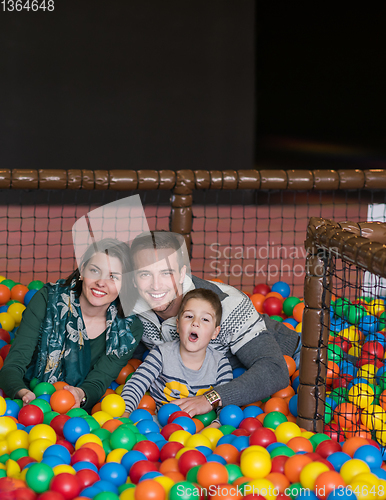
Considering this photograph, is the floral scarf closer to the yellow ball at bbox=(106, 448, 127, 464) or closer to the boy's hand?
the boy's hand

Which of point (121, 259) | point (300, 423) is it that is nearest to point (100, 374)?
point (121, 259)

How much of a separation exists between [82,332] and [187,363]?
373 millimetres

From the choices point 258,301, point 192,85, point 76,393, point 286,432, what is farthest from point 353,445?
point 192,85

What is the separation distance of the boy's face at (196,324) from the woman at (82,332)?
233 millimetres

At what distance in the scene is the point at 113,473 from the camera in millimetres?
1211

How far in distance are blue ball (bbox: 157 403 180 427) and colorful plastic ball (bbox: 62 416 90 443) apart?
27 cm

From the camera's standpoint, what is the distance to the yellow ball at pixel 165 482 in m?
1.12

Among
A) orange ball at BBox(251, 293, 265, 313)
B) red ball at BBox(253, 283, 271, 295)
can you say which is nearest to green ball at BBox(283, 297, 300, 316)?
orange ball at BBox(251, 293, 265, 313)

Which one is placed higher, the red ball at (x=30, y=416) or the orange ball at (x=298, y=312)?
the orange ball at (x=298, y=312)

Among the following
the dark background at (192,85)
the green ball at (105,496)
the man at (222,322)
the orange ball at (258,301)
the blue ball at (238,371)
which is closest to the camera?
the green ball at (105,496)

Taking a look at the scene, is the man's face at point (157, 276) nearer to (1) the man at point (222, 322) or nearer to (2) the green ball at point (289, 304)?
(1) the man at point (222, 322)

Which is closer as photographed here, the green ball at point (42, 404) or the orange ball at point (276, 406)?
the green ball at point (42, 404)

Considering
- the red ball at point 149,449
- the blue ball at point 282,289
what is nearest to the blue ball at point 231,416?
the red ball at point 149,449

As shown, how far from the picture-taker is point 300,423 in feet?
5.10
